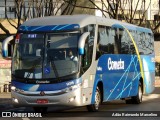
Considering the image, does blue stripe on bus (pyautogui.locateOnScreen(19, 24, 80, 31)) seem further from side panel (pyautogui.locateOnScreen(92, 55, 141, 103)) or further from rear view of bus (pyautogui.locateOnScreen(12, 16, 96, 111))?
side panel (pyautogui.locateOnScreen(92, 55, 141, 103))

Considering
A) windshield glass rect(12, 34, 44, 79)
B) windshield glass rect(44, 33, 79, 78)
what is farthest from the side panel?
windshield glass rect(12, 34, 44, 79)

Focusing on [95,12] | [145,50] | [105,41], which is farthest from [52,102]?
[95,12]

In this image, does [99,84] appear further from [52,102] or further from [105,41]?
[52,102]

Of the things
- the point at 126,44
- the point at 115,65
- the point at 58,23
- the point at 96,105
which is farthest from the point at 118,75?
the point at 58,23

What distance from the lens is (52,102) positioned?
15.1 metres

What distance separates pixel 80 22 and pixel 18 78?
265cm

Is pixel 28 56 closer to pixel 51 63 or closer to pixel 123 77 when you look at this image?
pixel 51 63

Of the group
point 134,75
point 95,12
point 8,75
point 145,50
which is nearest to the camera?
point 134,75

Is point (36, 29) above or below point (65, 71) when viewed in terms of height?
above

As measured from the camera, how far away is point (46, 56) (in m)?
15.5

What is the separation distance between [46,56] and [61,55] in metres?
0.47

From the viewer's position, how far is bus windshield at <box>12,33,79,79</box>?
15.3m

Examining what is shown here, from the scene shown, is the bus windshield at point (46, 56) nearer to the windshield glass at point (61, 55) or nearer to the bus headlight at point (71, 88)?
the windshield glass at point (61, 55)

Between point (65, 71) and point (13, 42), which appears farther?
point (13, 42)
